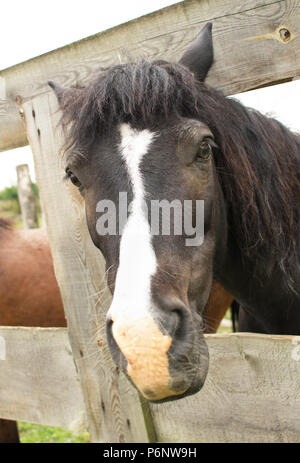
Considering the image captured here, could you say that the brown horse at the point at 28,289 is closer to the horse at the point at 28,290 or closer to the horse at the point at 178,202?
the horse at the point at 28,290

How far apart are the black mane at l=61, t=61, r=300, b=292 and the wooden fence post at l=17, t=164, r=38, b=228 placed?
7.27 meters

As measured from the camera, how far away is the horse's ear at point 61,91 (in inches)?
76.7

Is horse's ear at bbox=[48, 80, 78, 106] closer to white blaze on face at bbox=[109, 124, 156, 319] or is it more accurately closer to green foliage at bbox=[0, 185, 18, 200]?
white blaze on face at bbox=[109, 124, 156, 319]

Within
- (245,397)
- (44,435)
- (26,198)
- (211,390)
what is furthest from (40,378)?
(26,198)

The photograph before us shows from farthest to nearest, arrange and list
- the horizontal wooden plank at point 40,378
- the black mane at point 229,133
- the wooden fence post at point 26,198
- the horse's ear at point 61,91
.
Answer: the wooden fence post at point 26,198, the horizontal wooden plank at point 40,378, the horse's ear at point 61,91, the black mane at point 229,133

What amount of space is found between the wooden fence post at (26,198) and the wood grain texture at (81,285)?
6911 millimetres

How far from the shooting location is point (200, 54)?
1.85m

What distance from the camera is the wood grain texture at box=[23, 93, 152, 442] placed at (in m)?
2.10

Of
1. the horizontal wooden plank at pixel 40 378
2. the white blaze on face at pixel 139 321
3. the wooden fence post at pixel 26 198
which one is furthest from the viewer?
the wooden fence post at pixel 26 198

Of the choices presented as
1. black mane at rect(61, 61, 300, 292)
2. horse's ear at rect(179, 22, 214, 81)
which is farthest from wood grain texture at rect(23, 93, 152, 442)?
horse's ear at rect(179, 22, 214, 81)

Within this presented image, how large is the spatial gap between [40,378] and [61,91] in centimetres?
157

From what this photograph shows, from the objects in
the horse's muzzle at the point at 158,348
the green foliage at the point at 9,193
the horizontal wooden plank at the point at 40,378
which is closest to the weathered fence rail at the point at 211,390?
the horizontal wooden plank at the point at 40,378

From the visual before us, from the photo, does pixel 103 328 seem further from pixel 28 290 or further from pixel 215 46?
pixel 28 290
